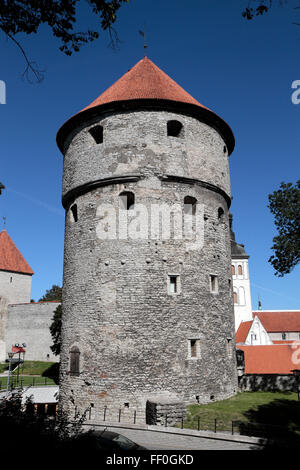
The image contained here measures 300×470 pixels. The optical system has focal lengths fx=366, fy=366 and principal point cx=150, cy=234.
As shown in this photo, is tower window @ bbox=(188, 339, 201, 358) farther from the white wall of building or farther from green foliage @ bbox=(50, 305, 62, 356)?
the white wall of building

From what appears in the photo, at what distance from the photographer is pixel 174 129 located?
1416cm

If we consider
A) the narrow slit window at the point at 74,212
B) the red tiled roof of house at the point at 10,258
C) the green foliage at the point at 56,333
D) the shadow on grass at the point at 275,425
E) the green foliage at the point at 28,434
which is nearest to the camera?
the green foliage at the point at 28,434

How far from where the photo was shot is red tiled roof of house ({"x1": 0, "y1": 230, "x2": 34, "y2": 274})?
3809cm

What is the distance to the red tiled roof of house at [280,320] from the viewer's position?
4794 centimetres

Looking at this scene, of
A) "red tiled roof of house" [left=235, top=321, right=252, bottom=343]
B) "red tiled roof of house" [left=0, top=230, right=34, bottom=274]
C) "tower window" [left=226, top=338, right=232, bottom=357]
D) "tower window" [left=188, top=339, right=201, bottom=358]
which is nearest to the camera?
"tower window" [left=188, top=339, right=201, bottom=358]

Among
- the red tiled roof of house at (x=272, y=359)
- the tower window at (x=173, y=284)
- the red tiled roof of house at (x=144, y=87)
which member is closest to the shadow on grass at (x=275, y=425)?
the tower window at (x=173, y=284)

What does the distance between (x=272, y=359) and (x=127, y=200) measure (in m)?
13.7

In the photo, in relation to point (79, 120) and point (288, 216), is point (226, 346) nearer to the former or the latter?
point (288, 216)

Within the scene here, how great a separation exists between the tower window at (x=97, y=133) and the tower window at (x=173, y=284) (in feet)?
19.8

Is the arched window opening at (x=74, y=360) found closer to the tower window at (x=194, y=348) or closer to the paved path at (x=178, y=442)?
the paved path at (x=178, y=442)

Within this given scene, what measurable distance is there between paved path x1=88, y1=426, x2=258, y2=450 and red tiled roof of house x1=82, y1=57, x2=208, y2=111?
427 inches

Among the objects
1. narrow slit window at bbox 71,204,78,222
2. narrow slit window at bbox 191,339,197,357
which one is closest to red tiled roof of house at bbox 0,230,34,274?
narrow slit window at bbox 71,204,78,222

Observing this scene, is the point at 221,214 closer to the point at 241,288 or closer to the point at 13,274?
the point at 13,274
